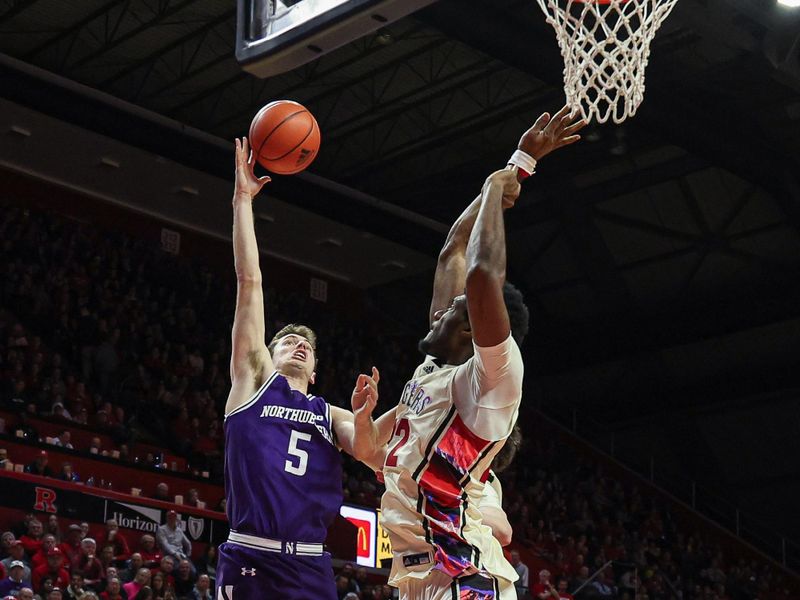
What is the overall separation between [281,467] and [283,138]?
1.89 m

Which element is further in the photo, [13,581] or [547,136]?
[13,581]

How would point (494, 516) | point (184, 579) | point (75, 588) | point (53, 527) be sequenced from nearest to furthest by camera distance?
1. point (494, 516)
2. point (75, 588)
3. point (53, 527)
4. point (184, 579)

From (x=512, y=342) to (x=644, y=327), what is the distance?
755 inches

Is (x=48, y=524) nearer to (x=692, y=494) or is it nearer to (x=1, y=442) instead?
(x=1, y=442)

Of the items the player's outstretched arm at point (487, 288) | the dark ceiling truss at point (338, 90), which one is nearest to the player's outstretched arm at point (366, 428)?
the player's outstretched arm at point (487, 288)

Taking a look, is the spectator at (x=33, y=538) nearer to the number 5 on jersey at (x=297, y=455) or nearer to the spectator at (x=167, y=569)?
the spectator at (x=167, y=569)

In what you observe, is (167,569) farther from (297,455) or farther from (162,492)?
(297,455)

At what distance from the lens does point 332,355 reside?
2242cm

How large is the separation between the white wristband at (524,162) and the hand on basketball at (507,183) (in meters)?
0.06

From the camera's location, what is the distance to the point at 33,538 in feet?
39.4

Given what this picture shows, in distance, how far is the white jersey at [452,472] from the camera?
4.19 m

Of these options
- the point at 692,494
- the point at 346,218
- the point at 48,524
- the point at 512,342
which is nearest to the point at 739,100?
the point at 346,218

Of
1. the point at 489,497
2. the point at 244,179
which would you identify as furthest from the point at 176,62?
the point at 489,497

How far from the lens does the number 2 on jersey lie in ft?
14.5
